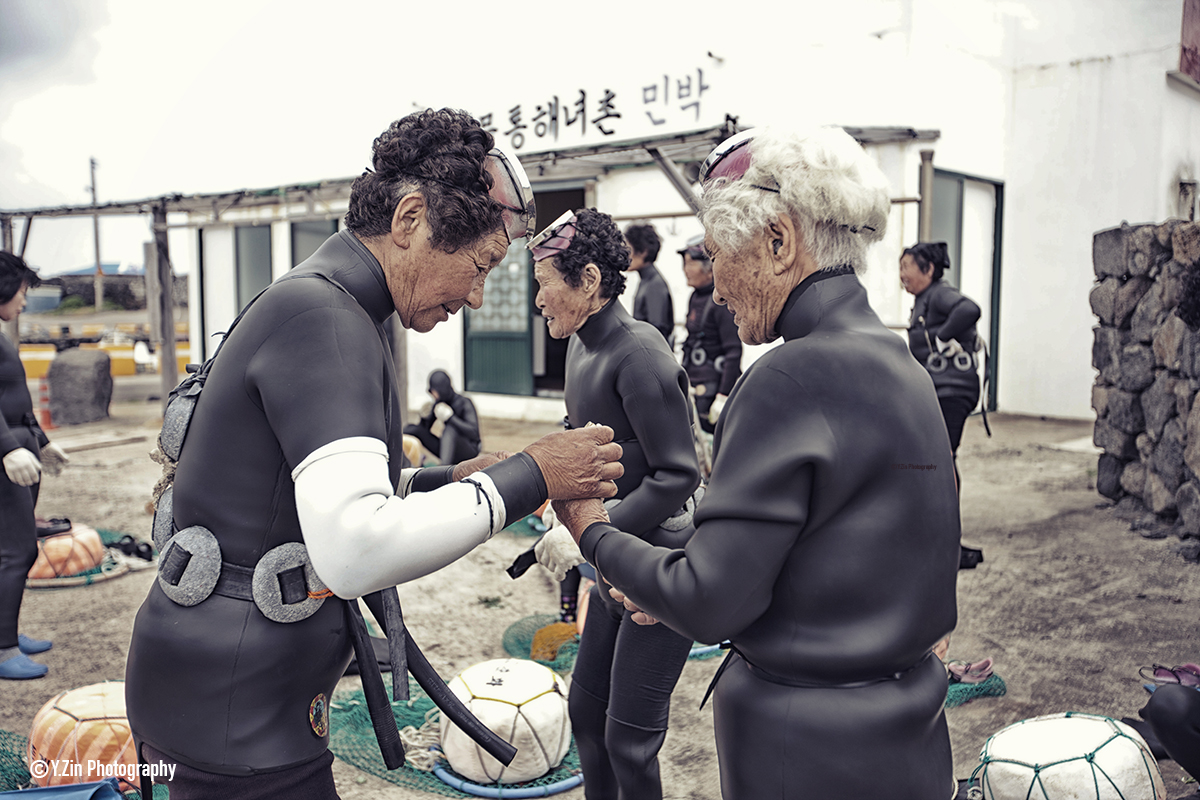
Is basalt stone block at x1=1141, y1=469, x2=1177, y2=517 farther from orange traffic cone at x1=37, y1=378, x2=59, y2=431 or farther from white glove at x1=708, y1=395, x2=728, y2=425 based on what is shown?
orange traffic cone at x1=37, y1=378, x2=59, y2=431

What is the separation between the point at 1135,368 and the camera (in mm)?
7648

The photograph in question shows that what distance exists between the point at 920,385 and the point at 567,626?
3.45 meters

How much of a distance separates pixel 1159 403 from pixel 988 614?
Result: 10.6ft

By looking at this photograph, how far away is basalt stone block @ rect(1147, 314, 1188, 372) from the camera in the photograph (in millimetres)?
6750

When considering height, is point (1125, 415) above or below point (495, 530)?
below

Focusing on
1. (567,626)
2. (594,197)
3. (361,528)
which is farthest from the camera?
(594,197)

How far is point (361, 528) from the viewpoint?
4.37ft

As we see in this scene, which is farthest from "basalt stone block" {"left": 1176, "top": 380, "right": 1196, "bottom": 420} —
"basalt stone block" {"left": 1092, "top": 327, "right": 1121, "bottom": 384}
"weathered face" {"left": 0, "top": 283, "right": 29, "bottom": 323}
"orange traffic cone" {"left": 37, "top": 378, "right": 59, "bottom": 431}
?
"orange traffic cone" {"left": 37, "top": 378, "right": 59, "bottom": 431}

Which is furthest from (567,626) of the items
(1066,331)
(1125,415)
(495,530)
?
(1066,331)

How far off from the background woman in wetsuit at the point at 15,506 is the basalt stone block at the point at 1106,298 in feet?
27.8

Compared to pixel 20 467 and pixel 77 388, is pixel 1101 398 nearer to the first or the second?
pixel 20 467

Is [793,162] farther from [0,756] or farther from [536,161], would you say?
[536,161]

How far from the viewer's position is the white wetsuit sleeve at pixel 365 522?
1.34 meters

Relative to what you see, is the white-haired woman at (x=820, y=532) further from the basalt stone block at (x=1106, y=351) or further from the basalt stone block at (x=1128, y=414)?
the basalt stone block at (x=1106, y=351)
